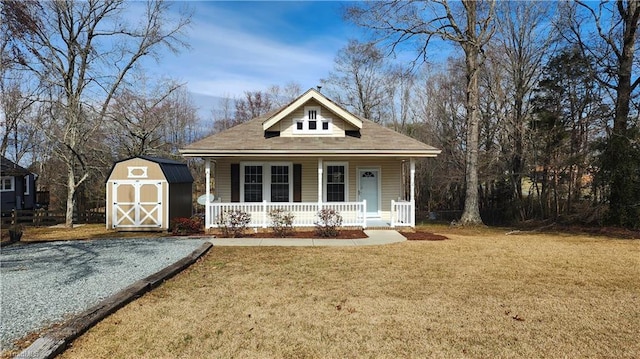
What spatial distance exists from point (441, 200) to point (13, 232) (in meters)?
27.2

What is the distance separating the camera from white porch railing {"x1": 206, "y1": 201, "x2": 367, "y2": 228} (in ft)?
44.7

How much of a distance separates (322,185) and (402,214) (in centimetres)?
329

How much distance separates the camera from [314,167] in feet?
50.4

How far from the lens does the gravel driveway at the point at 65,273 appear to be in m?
4.76

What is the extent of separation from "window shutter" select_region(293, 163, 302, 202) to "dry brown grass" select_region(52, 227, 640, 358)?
6.32 m

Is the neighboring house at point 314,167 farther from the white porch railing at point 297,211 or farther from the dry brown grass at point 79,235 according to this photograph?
the dry brown grass at point 79,235

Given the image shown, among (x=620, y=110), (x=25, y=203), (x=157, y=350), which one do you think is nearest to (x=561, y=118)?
(x=620, y=110)

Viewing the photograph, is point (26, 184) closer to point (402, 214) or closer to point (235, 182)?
point (235, 182)

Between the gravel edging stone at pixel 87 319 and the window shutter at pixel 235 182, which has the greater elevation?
the window shutter at pixel 235 182

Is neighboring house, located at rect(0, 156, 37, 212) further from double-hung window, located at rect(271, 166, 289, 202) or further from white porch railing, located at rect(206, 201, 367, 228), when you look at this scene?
double-hung window, located at rect(271, 166, 289, 202)

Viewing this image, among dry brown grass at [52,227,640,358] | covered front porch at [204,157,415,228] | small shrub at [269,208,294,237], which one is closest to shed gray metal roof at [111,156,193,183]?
covered front porch at [204,157,415,228]

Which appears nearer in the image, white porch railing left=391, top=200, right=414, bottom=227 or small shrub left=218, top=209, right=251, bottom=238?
small shrub left=218, top=209, right=251, bottom=238

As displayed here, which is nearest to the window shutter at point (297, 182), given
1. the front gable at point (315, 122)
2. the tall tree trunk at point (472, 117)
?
the front gable at point (315, 122)

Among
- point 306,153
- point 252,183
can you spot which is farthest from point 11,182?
point 306,153
